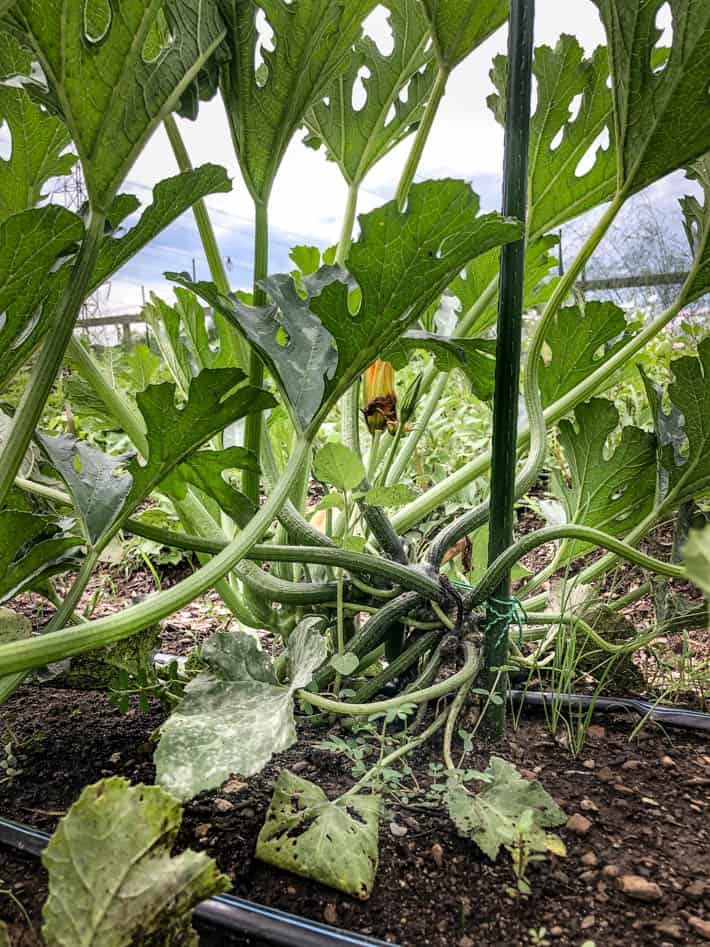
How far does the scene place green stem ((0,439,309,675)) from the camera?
0.57 metres

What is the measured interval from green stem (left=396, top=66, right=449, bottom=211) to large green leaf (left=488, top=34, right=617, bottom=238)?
16 centimetres

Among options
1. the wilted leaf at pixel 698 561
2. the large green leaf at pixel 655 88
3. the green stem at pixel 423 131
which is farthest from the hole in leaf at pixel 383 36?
the wilted leaf at pixel 698 561

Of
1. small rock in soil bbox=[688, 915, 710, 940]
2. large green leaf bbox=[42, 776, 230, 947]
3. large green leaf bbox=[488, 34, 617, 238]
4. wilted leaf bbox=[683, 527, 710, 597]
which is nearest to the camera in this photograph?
wilted leaf bbox=[683, 527, 710, 597]

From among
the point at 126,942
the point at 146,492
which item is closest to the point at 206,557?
the point at 146,492

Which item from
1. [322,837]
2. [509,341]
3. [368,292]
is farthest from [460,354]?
[322,837]

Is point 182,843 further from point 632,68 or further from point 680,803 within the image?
point 632,68

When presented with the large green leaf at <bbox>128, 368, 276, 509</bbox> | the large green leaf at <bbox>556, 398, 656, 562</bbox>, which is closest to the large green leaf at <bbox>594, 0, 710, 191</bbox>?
the large green leaf at <bbox>556, 398, 656, 562</bbox>

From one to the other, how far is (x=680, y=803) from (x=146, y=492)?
0.66m

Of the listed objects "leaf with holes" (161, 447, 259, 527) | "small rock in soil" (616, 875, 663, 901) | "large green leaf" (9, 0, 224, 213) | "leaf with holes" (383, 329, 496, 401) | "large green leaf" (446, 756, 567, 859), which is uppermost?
"large green leaf" (9, 0, 224, 213)

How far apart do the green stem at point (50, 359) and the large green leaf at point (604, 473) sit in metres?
0.68

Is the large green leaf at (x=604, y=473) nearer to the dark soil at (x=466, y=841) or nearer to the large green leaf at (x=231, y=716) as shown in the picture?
the dark soil at (x=466, y=841)

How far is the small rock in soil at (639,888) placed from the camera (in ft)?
2.10

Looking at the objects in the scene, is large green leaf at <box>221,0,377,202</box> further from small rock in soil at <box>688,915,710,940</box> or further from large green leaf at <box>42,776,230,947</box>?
small rock in soil at <box>688,915,710,940</box>

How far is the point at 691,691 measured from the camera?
41.9 inches
